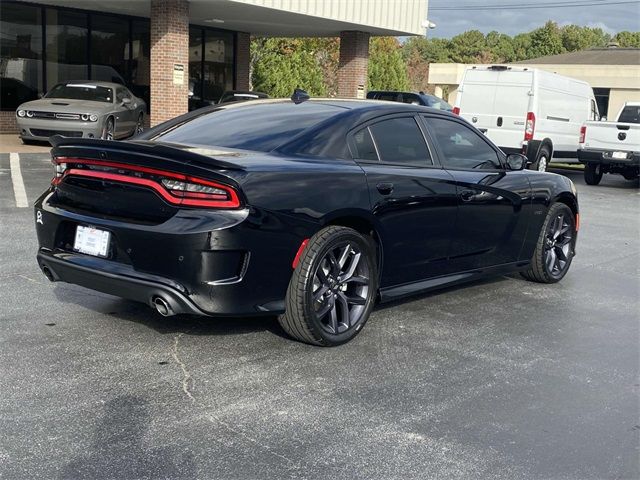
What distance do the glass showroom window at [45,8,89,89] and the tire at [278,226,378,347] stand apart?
60.8 feet

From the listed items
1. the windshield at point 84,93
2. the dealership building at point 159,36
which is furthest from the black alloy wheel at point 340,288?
the dealership building at point 159,36

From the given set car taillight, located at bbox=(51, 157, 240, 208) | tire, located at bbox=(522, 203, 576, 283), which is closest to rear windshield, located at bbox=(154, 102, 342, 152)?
car taillight, located at bbox=(51, 157, 240, 208)

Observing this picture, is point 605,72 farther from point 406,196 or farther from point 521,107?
point 406,196

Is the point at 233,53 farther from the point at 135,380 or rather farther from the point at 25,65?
the point at 135,380

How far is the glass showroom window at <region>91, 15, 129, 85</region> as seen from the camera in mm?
22562

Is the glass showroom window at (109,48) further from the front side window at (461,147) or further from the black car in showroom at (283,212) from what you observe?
the front side window at (461,147)

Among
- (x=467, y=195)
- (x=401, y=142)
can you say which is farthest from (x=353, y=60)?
(x=401, y=142)

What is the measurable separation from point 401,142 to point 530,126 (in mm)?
12421

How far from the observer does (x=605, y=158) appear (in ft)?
55.7

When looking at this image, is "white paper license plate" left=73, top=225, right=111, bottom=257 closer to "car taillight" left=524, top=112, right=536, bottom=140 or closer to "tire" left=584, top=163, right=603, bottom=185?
"car taillight" left=524, top=112, right=536, bottom=140

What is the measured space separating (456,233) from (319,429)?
8.12ft

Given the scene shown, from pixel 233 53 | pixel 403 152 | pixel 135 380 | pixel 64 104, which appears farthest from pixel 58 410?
pixel 233 53

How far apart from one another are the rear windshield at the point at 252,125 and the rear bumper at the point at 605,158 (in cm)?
1276

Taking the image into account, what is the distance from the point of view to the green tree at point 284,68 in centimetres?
3244
